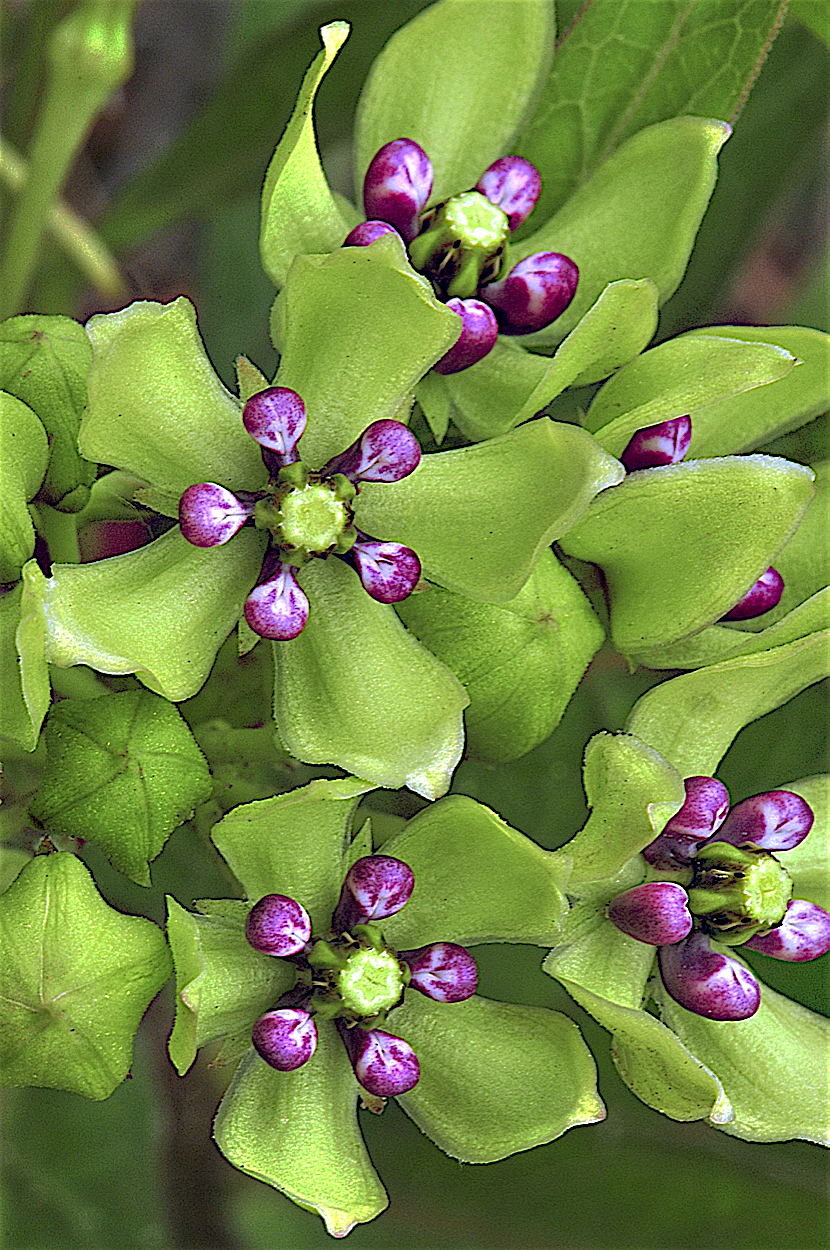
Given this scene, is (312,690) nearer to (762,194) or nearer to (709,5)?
(709,5)

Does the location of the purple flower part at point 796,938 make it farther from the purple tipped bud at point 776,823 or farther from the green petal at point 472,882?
the green petal at point 472,882

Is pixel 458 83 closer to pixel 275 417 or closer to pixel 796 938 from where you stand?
pixel 275 417

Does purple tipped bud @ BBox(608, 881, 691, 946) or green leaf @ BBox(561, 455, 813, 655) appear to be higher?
green leaf @ BBox(561, 455, 813, 655)

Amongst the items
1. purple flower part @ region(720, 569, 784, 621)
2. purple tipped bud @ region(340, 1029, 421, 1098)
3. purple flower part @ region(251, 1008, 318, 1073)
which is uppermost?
purple flower part @ region(720, 569, 784, 621)

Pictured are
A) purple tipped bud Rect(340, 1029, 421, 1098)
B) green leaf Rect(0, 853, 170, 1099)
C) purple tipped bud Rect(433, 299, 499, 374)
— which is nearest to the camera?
green leaf Rect(0, 853, 170, 1099)

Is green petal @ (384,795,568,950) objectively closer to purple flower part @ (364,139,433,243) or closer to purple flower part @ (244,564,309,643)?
purple flower part @ (244,564,309,643)

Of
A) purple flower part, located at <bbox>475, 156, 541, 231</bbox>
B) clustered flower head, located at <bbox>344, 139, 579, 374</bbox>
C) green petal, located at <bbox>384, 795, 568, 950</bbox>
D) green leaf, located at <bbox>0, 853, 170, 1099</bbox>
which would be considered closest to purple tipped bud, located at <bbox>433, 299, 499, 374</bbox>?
clustered flower head, located at <bbox>344, 139, 579, 374</bbox>

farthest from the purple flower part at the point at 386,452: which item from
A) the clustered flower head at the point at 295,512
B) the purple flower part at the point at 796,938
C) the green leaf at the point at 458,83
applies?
the purple flower part at the point at 796,938
